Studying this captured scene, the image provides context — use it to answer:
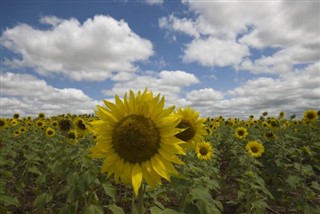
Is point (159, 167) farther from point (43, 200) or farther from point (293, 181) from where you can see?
point (293, 181)

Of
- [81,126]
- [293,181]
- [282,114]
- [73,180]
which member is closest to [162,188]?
[73,180]

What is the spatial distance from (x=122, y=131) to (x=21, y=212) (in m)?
6.74

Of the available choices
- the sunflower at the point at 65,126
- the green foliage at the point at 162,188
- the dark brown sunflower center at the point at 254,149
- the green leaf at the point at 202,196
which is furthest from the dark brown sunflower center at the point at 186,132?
the dark brown sunflower center at the point at 254,149

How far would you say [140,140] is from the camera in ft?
8.97

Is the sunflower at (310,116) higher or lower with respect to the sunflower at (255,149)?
higher

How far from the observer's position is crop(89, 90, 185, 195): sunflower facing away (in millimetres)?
2758

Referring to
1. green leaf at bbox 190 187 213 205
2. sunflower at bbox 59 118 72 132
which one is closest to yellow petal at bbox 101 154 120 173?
green leaf at bbox 190 187 213 205

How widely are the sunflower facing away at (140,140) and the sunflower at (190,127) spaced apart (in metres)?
1.60

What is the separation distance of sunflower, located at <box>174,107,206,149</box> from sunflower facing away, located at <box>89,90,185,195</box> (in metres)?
1.60

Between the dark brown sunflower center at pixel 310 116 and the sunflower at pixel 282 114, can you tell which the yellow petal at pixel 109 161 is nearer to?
the dark brown sunflower center at pixel 310 116

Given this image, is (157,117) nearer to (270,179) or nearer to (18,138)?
(270,179)

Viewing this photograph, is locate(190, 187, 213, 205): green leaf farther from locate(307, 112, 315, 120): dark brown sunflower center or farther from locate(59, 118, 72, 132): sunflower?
locate(307, 112, 315, 120): dark brown sunflower center

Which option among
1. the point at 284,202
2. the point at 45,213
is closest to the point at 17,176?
the point at 45,213

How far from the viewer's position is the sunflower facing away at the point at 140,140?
109 inches
